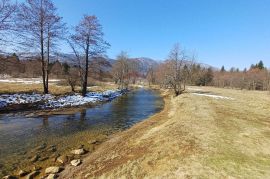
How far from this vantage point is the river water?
9.66m

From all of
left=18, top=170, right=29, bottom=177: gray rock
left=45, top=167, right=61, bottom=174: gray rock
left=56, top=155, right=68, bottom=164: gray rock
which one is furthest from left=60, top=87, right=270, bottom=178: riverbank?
left=18, top=170, right=29, bottom=177: gray rock

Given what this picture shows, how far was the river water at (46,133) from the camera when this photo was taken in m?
9.66

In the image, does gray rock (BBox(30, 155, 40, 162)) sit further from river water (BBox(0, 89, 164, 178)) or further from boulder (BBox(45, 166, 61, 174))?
boulder (BBox(45, 166, 61, 174))

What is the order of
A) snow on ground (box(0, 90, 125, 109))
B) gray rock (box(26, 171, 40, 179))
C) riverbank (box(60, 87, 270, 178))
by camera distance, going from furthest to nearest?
snow on ground (box(0, 90, 125, 109)), gray rock (box(26, 171, 40, 179)), riverbank (box(60, 87, 270, 178))

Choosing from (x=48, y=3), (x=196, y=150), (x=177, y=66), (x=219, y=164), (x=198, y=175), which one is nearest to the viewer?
(x=198, y=175)

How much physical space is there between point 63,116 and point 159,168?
1348 centimetres

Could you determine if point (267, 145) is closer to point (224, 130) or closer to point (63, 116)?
point (224, 130)

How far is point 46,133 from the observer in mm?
13625

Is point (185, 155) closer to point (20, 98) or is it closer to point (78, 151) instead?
point (78, 151)

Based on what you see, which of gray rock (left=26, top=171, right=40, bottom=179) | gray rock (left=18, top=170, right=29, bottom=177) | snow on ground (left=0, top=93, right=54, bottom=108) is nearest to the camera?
gray rock (left=26, top=171, right=40, bottom=179)

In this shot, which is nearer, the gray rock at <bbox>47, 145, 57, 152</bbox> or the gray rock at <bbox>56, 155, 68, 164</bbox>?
the gray rock at <bbox>56, 155, 68, 164</bbox>

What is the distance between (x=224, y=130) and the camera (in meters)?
12.2

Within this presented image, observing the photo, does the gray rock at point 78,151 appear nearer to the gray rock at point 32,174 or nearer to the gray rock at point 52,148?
the gray rock at point 52,148

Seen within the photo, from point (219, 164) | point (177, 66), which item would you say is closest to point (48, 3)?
point (177, 66)
